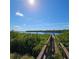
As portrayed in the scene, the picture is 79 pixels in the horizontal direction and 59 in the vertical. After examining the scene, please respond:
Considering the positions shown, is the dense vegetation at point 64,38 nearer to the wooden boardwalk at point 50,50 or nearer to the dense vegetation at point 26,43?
the wooden boardwalk at point 50,50

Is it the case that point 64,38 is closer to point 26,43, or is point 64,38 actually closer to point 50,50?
point 50,50

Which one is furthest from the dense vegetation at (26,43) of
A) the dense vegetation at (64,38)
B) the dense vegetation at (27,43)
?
the dense vegetation at (64,38)

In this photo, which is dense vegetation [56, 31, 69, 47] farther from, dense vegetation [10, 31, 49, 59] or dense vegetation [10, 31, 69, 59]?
dense vegetation [10, 31, 49, 59]

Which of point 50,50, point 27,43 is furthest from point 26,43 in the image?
point 50,50

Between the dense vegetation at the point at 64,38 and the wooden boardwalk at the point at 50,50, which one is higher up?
the dense vegetation at the point at 64,38

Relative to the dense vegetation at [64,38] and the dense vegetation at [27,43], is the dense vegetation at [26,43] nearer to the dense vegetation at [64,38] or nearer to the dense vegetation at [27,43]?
the dense vegetation at [27,43]

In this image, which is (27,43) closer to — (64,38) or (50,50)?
(50,50)

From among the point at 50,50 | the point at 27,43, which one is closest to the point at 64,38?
the point at 50,50

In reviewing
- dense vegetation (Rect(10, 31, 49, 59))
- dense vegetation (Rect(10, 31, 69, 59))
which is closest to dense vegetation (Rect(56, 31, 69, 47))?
dense vegetation (Rect(10, 31, 69, 59))

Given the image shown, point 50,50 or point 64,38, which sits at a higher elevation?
point 64,38

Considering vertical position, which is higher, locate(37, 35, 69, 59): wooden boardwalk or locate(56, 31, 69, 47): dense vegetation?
locate(56, 31, 69, 47): dense vegetation

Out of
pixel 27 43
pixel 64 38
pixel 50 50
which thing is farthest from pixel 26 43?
pixel 64 38

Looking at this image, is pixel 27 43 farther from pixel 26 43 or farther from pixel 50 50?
pixel 50 50
